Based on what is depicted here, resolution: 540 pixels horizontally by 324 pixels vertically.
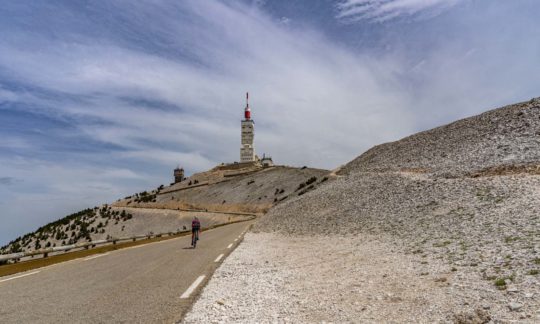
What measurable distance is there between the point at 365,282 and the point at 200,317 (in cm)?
601

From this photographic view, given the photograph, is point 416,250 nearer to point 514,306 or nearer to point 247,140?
point 514,306

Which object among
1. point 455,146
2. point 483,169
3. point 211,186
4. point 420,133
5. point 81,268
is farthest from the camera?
point 211,186

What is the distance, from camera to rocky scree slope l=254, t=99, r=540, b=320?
1202 cm

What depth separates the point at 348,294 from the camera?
1062 cm

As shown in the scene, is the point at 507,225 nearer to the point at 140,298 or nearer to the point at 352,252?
the point at 352,252

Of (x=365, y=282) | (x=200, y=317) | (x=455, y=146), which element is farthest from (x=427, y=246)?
(x=455, y=146)

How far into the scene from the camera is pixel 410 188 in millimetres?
33969

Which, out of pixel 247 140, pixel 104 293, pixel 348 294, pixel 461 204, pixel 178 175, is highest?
pixel 247 140

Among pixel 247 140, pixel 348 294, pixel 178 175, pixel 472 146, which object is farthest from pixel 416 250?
pixel 247 140

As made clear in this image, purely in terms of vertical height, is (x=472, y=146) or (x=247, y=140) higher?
(x=247, y=140)

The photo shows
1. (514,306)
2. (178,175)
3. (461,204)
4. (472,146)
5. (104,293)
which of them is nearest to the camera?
(514,306)

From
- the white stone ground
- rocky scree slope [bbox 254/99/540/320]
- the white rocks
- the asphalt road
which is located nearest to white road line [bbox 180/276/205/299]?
the asphalt road

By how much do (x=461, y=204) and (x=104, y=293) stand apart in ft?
71.5

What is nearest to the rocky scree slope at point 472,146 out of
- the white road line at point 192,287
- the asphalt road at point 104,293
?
the asphalt road at point 104,293
